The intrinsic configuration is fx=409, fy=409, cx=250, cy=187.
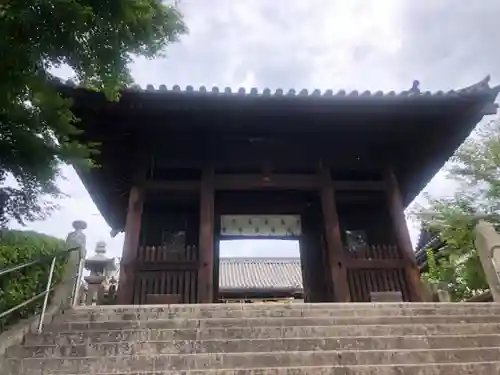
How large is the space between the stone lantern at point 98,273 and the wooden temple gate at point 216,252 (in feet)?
7.51

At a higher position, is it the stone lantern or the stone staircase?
the stone lantern

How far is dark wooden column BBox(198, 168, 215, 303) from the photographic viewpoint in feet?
21.9

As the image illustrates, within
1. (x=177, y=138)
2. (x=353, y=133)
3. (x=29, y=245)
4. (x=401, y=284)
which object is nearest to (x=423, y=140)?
(x=353, y=133)

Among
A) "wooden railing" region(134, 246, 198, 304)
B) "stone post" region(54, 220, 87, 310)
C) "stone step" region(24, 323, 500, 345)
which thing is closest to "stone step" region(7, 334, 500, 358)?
"stone step" region(24, 323, 500, 345)

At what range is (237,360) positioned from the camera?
3.56 metres

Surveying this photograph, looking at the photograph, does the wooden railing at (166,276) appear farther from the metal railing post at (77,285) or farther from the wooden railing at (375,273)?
the wooden railing at (375,273)

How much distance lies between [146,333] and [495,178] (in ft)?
24.5

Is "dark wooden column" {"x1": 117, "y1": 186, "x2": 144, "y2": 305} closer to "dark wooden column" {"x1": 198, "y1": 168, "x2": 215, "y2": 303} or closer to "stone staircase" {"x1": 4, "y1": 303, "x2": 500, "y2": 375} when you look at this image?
"dark wooden column" {"x1": 198, "y1": 168, "x2": 215, "y2": 303}

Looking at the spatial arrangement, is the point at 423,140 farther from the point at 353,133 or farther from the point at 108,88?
the point at 108,88

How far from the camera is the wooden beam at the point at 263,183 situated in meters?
7.81

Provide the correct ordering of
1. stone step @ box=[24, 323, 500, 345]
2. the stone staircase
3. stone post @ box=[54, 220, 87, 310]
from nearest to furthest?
the stone staircase, stone step @ box=[24, 323, 500, 345], stone post @ box=[54, 220, 87, 310]

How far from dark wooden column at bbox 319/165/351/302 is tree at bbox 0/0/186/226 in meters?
4.84

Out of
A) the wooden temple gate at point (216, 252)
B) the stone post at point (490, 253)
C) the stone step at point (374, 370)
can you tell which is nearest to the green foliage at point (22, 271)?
the stone step at point (374, 370)

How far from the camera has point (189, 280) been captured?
6895mm
